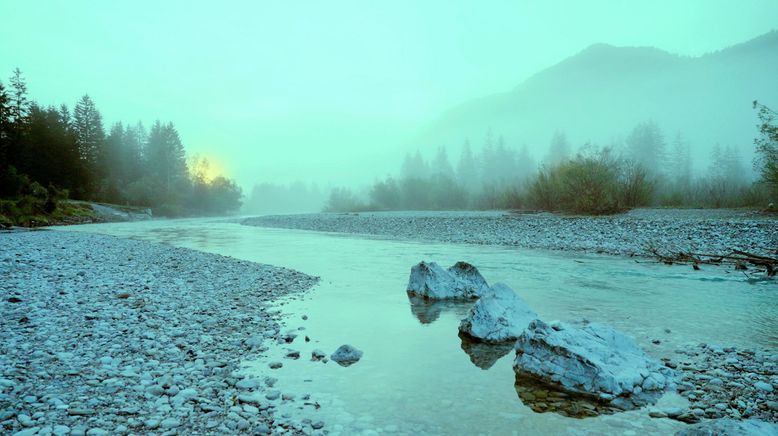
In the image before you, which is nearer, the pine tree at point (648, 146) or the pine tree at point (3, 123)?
the pine tree at point (3, 123)

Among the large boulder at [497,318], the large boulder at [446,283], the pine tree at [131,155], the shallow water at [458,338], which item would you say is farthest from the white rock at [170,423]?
the pine tree at [131,155]

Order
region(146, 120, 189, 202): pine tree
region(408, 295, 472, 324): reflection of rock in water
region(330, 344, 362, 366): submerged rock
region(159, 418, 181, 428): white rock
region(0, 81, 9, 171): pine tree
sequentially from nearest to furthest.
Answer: region(159, 418, 181, 428): white rock
region(330, 344, 362, 366): submerged rock
region(408, 295, 472, 324): reflection of rock in water
region(0, 81, 9, 171): pine tree
region(146, 120, 189, 202): pine tree

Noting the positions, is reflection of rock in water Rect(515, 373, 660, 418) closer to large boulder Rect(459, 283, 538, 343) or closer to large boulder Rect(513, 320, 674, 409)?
large boulder Rect(513, 320, 674, 409)

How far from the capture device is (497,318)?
22.0 feet

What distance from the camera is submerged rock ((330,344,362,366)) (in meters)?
5.49

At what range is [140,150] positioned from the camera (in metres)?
86.9

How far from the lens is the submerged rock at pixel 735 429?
3152mm

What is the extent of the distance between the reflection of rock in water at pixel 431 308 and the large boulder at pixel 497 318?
1081 mm

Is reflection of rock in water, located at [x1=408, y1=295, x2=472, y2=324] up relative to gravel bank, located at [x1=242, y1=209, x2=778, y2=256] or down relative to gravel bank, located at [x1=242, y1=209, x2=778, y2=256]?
down

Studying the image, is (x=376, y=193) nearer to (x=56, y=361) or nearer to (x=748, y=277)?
(x=748, y=277)

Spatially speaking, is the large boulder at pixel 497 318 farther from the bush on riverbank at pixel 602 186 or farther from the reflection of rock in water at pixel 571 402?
the bush on riverbank at pixel 602 186

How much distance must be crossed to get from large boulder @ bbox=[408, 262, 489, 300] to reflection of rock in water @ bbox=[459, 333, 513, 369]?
9.14 ft

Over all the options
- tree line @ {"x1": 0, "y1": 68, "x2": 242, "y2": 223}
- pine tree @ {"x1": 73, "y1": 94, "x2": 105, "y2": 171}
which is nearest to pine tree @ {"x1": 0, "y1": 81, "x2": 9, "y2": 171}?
tree line @ {"x1": 0, "y1": 68, "x2": 242, "y2": 223}

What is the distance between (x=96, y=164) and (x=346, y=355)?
7456 centimetres
